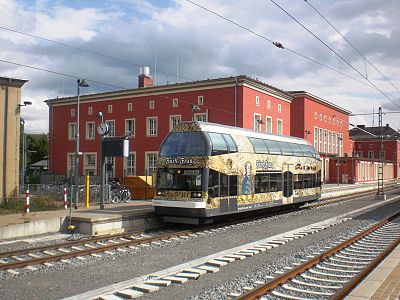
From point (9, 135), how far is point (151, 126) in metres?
27.1

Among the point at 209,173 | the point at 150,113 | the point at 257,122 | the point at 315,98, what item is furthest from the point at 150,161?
the point at 209,173

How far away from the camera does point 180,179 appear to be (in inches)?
648

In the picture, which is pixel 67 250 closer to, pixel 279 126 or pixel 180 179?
pixel 180 179

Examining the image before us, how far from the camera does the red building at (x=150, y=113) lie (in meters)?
45.1

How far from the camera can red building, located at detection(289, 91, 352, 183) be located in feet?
199

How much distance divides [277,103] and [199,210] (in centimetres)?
3768

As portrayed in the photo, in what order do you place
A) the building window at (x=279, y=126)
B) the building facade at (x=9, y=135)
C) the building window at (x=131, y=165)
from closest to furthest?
the building facade at (x=9, y=135) → the building window at (x=279, y=126) → the building window at (x=131, y=165)

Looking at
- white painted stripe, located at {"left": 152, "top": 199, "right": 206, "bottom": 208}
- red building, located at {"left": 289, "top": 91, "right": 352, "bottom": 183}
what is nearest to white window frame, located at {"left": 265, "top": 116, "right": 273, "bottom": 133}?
red building, located at {"left": 289, "top": 91, "right": 352, "bottom": 183}

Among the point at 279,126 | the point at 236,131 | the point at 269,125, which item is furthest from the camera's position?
the point at 279,126

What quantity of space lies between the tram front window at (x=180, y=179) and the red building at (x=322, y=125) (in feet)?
147

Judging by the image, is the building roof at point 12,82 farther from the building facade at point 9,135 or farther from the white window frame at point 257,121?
the white window frame at point 257,121

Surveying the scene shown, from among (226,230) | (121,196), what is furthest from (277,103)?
(226,230)

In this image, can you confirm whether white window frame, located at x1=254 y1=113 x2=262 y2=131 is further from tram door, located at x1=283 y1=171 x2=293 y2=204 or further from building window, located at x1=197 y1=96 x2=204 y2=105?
tram door, located at x1=283 y1=171 x2=293 y2=204

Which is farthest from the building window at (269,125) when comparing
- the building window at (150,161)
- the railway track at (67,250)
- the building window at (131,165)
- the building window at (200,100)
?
the railway track at (67,250)
